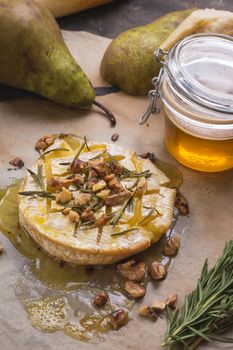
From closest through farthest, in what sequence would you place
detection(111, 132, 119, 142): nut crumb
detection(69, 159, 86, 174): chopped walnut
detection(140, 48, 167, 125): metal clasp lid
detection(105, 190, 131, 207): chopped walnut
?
1. detection(105, 190, 131, 207): chopped walnut
2. detection(69, 159, 86, 174): chopped walnut
3. detection(140, 48, 167, 125): metal clasp lid
4. detection(111, 132, 119, 142): nut crumb

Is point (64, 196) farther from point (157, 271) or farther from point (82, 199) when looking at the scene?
point (157, 271)

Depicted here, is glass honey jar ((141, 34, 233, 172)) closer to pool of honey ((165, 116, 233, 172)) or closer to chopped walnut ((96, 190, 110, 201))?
pool of honey ((165, 116, 233, 172))

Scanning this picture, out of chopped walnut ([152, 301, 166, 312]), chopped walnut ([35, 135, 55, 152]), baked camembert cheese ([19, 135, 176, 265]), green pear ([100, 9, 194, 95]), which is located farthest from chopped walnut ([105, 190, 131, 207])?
green pear ([100, 9, 194, 95])

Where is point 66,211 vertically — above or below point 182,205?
above

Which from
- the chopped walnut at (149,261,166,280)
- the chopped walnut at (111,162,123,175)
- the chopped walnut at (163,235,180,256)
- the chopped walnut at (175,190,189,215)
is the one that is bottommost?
the chopped walnut at (149,261,166,280)

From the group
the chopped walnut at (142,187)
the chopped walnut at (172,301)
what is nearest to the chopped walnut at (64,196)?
the chopped walnut at (142,187)

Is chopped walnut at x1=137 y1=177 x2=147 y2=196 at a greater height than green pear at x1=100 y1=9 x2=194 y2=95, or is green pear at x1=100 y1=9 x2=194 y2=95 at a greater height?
green pear at x1=100 y1=9 x2=194 y2=95

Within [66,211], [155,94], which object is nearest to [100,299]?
[66,211]

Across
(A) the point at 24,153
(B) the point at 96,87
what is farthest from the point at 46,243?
(B) the point at 96,87
